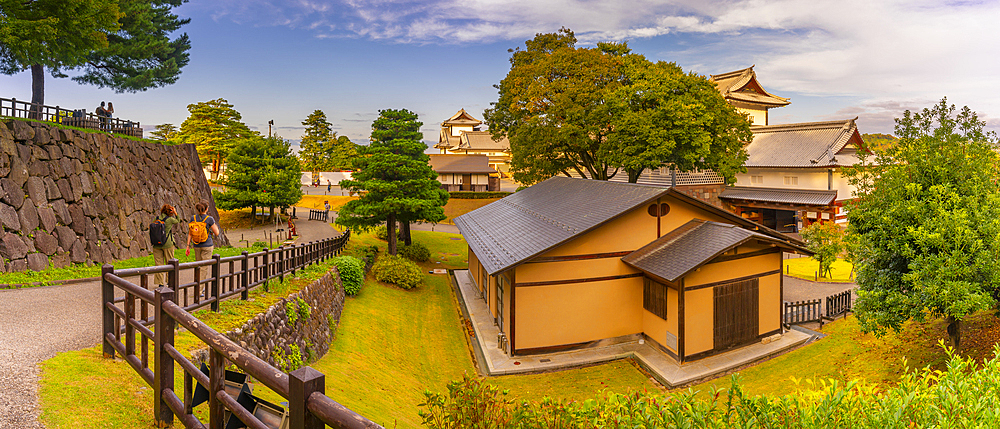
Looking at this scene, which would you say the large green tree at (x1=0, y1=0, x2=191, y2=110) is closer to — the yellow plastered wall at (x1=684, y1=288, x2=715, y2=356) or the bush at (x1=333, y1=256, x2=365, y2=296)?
the bush at (x1=333, y1=256, x2=365, y2=296)

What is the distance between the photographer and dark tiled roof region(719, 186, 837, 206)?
31906 millimetres

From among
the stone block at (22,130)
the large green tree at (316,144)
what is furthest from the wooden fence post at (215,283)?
the large green tree at (316,144)

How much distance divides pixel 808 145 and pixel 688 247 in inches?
1092

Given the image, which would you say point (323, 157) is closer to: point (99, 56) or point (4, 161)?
point (99, 56)

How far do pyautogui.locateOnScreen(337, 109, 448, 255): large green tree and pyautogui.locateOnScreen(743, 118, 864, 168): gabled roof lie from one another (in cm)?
2598

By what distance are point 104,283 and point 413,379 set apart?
700 cm

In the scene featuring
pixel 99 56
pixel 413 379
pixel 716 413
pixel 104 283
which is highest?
pixel 99 56

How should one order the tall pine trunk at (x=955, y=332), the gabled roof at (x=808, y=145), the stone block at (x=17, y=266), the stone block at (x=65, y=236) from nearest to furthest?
1. the tall pine trunk at (x=955, y=332)
2. the stone block at (x=17, y=266)
3. the stone block at (x=65, y=236)
4. the gabled roof at (x=808, y=145)

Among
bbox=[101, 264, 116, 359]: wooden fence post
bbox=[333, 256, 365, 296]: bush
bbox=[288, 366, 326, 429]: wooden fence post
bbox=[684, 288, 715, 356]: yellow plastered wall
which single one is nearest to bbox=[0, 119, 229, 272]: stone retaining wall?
bbox=[333, 256, 365, 296]: bush

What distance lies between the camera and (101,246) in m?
16.2

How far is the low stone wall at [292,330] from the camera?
8527 millimetres

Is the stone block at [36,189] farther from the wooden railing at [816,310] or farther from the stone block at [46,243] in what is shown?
the wooden railing at [816,310]

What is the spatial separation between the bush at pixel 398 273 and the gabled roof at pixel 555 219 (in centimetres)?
289

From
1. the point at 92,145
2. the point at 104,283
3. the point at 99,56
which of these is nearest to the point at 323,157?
the point at 99,56
